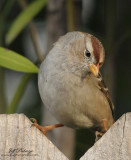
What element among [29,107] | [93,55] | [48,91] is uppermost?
[93,55]

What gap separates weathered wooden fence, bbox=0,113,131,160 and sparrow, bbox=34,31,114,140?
521mm

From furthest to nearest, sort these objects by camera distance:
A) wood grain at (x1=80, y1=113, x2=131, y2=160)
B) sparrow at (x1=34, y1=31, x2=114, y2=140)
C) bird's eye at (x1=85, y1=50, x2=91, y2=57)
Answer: bird's eye at (x1=85, y1=50, x2=91, y2=57), sparrow at (x1=34, y1=31, x2=114, y2=140), wood grain at (x1=80, y1=113, x2=131, y2=160)

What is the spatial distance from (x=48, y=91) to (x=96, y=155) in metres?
0.72

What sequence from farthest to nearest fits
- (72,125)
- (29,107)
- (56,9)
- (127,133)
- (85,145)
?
1. (29,107)
2. (85,145)
3. (56,9)
4. (72,125)
5. (127,133)

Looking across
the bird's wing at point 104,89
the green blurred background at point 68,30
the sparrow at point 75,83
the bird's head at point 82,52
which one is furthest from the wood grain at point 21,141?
the bird's wing at point 104,89

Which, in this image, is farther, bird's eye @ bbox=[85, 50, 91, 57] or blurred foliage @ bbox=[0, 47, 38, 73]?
bird's eye @ bbox=[85, 50, 91, 57]

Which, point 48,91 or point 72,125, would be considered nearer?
point 48,91

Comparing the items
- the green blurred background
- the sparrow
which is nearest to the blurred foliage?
the sparrow

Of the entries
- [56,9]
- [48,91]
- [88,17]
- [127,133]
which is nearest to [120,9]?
[88,17]

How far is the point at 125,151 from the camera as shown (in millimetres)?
1412

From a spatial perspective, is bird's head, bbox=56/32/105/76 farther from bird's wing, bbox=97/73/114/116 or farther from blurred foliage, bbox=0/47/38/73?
blurred foliage, bbox=0/47/38/73

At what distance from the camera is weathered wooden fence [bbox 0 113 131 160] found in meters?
1.41

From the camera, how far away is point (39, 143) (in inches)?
57.2

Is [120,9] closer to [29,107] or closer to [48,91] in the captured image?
[29,107]
